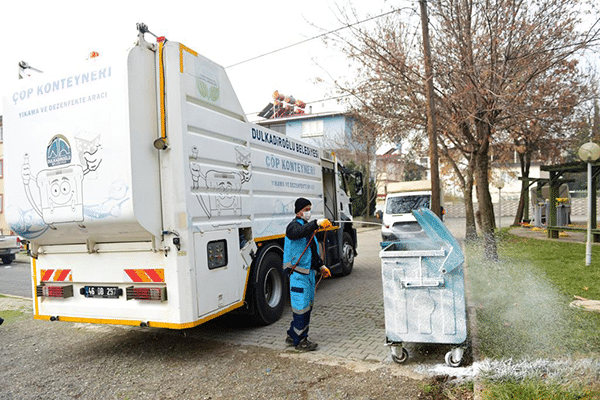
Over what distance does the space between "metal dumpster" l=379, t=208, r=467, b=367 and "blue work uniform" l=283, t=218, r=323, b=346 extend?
966 millimetres

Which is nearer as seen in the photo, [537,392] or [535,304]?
[537,392]

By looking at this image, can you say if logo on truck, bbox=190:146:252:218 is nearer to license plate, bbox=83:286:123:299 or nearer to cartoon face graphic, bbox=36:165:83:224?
cartoon face graphic, bbox=36:165:83:224

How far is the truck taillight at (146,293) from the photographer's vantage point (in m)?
4.46

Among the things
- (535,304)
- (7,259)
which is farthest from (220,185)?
(7,259)

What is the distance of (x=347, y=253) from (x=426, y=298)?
5812 mm

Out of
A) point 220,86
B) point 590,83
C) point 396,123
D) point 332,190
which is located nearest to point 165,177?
point 220,86

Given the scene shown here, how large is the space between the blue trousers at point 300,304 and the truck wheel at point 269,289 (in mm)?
816

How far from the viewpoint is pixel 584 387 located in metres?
3.20

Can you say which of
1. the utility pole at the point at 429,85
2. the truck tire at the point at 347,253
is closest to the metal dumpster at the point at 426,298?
the truck tire at the point at 347,253

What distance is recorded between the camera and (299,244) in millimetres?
5051

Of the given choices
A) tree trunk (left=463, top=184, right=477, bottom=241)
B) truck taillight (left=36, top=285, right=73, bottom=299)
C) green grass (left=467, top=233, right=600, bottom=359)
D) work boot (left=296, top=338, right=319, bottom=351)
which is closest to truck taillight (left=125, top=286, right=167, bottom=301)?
truck taillight (left=36, top=285, right=73, bottom=299)

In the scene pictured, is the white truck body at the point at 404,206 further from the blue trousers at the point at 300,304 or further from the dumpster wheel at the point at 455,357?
Answer: the dumpster wheel at the point at 455,357

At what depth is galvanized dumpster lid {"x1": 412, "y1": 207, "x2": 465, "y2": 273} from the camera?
411 cm

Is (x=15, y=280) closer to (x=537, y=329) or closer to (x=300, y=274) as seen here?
(x=300, y=274)
